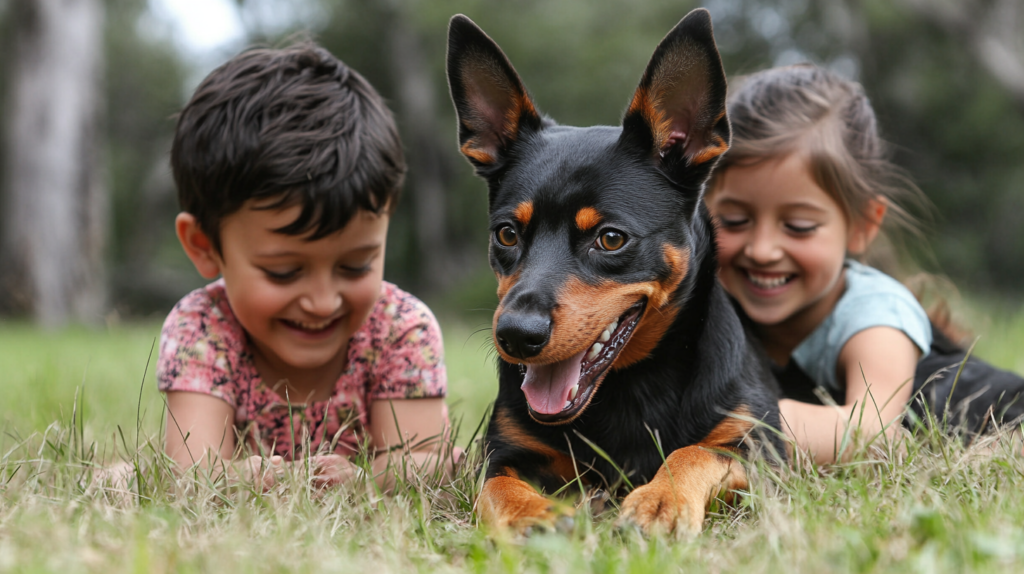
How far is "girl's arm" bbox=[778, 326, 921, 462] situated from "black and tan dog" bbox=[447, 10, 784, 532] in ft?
0.96

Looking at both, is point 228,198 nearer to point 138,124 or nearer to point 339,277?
point 339,277

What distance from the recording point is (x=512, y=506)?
7.00 feet

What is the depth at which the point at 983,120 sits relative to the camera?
16.4 metres

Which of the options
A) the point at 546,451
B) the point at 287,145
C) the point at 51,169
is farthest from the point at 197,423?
the point at 51,169

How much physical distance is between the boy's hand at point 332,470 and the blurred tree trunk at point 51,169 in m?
9.73

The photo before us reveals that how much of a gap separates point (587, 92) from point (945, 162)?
774cm

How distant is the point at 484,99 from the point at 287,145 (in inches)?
29.8

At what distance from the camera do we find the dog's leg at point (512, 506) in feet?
6.61

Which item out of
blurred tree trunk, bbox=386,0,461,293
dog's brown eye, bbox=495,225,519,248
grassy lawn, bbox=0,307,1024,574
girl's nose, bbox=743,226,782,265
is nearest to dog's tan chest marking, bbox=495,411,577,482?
grassy lawn, bbox=0,307,1024,574

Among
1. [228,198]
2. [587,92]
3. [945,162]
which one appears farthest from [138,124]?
[228,198]

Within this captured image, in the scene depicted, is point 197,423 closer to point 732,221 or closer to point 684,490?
point 684,490

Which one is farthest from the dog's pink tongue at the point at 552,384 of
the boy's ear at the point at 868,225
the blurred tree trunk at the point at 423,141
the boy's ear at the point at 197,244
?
the blurred tree trunk at the point at 423,141

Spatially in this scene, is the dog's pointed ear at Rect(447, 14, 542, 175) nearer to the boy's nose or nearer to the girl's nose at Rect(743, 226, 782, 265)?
the boy's nose

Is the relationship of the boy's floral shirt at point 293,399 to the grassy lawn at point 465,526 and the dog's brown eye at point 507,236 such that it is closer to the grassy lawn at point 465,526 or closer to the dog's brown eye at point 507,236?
the grassy lawn at point 465,526
